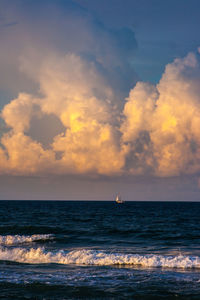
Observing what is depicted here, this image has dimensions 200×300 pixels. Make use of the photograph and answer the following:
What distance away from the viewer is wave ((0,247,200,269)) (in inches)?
960

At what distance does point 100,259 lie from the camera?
25.8 m

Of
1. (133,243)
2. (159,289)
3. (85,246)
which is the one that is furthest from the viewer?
(133,243)

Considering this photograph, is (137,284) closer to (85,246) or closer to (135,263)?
(135,263)

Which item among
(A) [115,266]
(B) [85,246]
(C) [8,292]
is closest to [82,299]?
(C) [8,292]

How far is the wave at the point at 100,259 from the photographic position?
24384mm

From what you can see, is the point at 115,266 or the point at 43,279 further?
the point at 115,266

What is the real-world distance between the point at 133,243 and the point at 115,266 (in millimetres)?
12345

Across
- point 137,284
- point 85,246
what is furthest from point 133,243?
point 137,284

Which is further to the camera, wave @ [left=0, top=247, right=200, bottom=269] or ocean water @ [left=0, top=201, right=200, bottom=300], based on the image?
wave @ [left=0, top=247, right=200, bottom=269]

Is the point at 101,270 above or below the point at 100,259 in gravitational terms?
below

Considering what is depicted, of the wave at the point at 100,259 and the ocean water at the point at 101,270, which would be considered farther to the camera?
the wave at the point at 100,259

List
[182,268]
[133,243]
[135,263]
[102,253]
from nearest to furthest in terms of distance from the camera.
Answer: [182,268] → [135,263] → [102,253] → [133,243]

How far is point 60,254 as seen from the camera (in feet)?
90.0

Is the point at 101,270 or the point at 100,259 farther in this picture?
the point at 100,259
